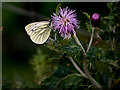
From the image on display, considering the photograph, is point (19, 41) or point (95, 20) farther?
point (19, 41)

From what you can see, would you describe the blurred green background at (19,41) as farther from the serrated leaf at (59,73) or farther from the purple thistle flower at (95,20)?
the purple thistle flower at (95,20)

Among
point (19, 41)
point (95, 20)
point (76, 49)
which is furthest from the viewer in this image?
point (19, 41)

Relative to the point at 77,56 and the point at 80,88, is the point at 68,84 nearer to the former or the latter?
the point at 80,88

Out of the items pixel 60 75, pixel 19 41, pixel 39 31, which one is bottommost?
pixel 60 75

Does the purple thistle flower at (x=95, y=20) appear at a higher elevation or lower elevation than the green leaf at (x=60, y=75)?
higher

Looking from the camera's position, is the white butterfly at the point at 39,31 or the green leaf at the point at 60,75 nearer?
the white butterfly at the point at 39,31

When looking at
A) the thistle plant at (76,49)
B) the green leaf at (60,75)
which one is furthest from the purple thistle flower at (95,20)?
the green leaf at (60,75)

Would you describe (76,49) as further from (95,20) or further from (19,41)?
(19,41)

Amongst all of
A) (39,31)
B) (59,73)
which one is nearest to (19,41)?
(59,73)

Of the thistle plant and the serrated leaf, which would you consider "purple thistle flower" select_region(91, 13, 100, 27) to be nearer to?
the thistle plant
